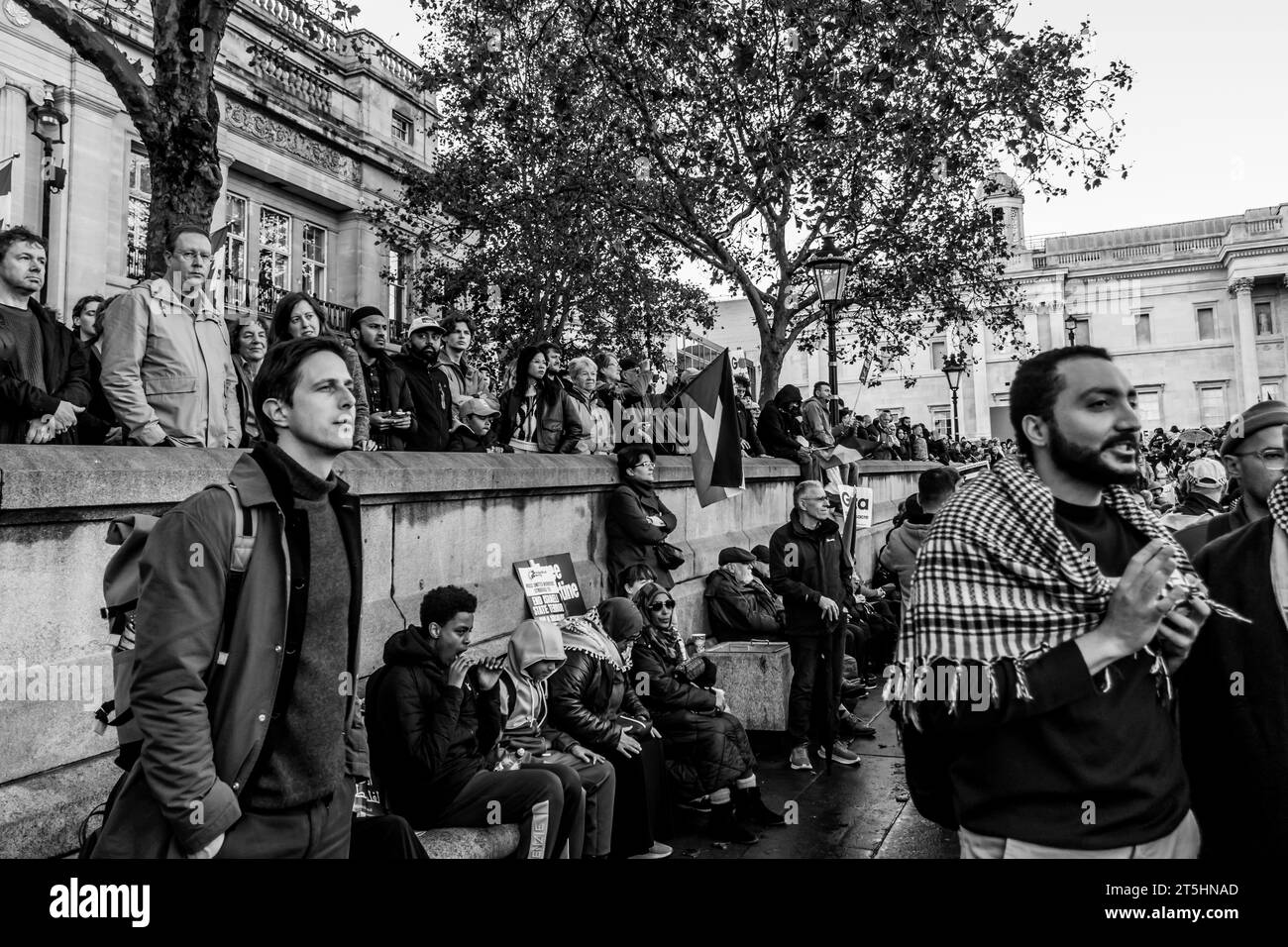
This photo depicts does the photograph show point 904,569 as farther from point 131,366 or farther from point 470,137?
point 470,137

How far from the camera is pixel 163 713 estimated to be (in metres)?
2.18

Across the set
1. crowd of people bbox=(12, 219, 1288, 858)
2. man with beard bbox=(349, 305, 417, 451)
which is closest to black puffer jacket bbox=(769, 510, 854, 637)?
man with beard bbox=(349, 305, 417, 451)

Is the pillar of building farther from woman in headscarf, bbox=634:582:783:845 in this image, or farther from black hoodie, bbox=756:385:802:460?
woman in headscarf, bbox=634:582:783:845

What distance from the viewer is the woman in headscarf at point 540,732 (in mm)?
4723

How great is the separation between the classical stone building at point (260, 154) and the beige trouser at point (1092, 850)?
1140 centimetres

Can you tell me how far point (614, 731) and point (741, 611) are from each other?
3465mm

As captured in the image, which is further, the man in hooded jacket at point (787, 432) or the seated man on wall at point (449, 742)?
the man in hooded jacket at point (787, 432)

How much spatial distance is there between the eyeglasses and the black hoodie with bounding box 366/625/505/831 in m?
3.55

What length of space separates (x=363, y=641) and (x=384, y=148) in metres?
23.4

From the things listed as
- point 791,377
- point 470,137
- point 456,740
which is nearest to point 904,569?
point 456,740

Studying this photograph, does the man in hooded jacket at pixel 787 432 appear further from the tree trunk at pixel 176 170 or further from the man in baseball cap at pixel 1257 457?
the man in baseball cap at pixel 1257 457
